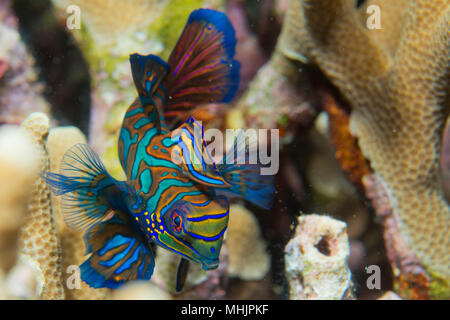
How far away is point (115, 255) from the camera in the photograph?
2354 mm

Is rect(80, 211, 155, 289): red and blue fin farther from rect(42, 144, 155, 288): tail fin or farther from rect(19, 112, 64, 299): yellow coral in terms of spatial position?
rect(19, 112, 64, 299): yellow coral

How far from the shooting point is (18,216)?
1.31 metres

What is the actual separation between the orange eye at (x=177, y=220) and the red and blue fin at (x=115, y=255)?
580 mm

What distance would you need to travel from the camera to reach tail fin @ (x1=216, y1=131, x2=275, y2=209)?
2.08 m

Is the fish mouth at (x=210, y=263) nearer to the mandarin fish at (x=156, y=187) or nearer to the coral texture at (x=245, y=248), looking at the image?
the mandarin fish at (x=156, y=187)

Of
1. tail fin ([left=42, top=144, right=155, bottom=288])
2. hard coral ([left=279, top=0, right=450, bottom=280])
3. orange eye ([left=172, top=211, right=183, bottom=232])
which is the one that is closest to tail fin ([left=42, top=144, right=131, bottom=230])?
tail fin ([left=42, top=144, right=155, bottom=288])

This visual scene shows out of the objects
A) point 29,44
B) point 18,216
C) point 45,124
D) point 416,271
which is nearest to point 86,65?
point 29,44

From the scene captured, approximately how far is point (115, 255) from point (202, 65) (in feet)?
5.28

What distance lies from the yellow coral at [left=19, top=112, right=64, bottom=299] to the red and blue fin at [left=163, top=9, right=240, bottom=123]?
103cm

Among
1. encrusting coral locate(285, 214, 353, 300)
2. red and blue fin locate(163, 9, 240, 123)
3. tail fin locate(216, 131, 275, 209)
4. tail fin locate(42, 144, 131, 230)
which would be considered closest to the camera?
tail fin locate(216, 131, 275, 209)

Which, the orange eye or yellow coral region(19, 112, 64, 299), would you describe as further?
yellow coral region(19, 112, 64, 299)

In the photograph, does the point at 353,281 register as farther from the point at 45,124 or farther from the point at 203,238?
the point at 45,124

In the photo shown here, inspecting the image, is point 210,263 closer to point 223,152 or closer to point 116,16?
point 223,152

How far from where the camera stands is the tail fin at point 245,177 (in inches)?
82.0
